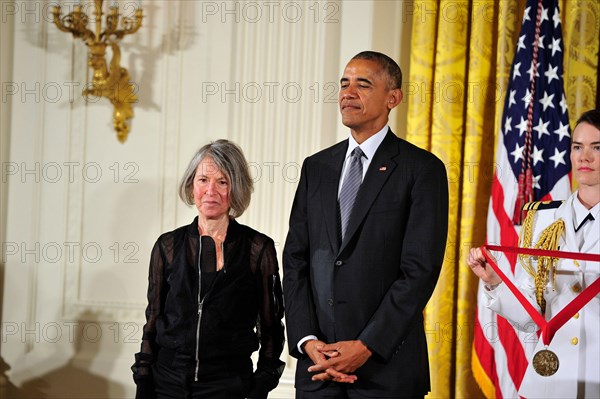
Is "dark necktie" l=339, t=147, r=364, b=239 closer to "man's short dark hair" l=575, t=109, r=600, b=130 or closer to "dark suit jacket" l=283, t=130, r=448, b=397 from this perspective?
"dark suit jacket" l=283, t=130, r=448, b=397

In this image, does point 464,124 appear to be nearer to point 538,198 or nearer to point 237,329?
point 538,198

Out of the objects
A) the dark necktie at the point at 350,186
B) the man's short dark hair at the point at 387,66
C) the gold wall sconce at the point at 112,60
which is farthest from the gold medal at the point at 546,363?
the gold wall sconce at the point at 112,60

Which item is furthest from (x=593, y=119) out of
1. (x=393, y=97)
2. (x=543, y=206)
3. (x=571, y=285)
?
(x=393, y=97)

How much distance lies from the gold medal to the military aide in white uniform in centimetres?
1

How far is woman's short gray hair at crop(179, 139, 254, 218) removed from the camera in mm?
2908

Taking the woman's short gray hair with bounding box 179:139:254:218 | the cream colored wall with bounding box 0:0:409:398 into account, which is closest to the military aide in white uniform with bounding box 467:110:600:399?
the woman's short gray hair with bounding box 179:139:254:218

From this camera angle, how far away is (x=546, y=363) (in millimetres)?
2500

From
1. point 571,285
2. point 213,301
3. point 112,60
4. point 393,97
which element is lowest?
Result: point 213,301

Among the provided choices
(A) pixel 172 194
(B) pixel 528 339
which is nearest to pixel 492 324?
(B) pixel 528 339

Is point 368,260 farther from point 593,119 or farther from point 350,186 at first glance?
point 593,119

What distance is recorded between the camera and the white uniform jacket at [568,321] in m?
2.45

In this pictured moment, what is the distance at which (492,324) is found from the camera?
152 inches

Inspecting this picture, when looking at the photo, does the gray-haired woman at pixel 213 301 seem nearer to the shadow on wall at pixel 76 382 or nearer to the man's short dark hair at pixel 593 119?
the man's short dark hair at pixel 593 119

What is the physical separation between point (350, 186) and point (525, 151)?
4.90ft
